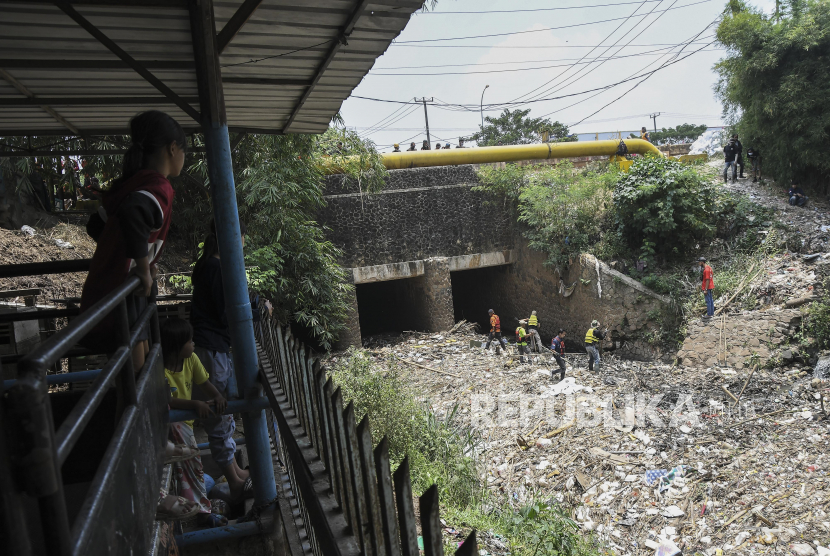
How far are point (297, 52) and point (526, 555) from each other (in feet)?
13.2

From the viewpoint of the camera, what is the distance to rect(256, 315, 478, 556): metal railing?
0.92 meters

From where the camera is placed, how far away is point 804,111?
1107 cm

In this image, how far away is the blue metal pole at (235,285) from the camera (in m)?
2.69

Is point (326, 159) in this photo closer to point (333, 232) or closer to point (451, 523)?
point (333, 232)

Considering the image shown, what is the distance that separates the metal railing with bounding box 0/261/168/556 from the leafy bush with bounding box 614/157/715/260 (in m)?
11.2


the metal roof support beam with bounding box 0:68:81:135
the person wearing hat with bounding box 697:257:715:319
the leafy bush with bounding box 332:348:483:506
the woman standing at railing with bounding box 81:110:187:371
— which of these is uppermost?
the metal roof support beam with bounding box 0:68:81:135

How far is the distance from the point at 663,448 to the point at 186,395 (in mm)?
6042

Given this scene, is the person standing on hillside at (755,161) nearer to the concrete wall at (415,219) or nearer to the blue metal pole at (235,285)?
the concrete wall at (415,219)

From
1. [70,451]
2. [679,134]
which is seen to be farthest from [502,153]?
[679,134]

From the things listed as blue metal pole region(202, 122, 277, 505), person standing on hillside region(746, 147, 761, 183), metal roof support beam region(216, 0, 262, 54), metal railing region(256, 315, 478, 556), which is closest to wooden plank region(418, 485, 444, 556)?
metal railing region(256, 315, 478, 556)

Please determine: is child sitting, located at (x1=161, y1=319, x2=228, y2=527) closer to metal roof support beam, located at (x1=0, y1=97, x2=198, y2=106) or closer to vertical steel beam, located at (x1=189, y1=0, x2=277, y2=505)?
vertical steel beam, located at (x1=189, y1=0, x2=277, y2=505)

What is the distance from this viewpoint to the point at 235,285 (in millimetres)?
2730

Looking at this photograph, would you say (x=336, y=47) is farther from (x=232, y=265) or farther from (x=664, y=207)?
(x=664, y=207)

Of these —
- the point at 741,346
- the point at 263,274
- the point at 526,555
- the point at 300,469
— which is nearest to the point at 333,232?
the point at 263,274
